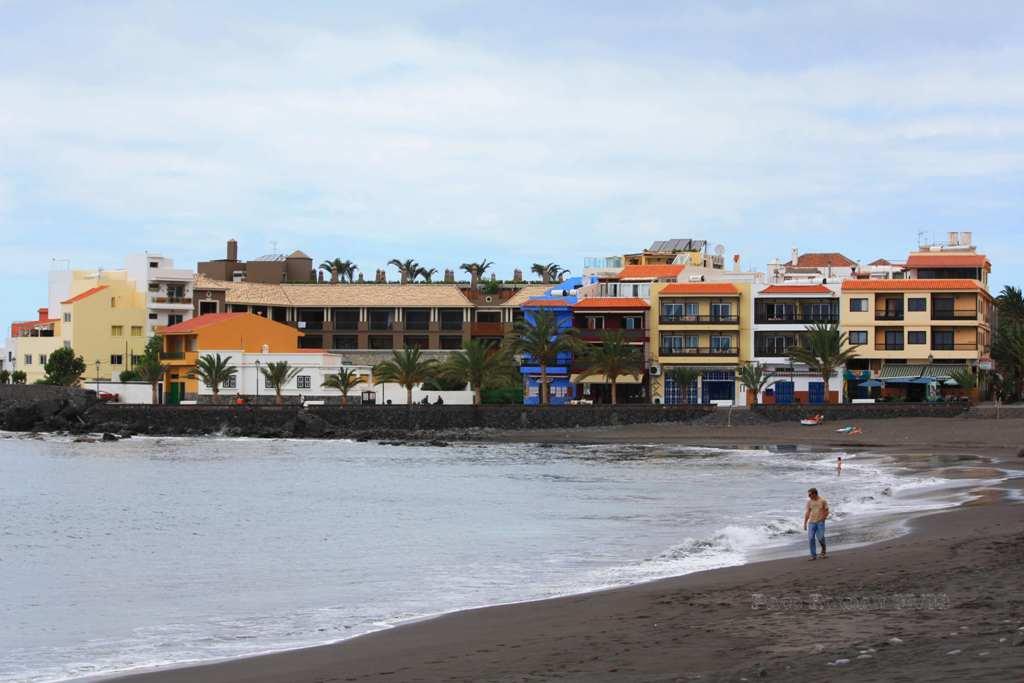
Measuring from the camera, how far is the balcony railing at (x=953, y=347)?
313 ft

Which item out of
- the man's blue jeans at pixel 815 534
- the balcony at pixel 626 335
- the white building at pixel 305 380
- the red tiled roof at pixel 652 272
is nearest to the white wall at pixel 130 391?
the white building at pixel 305 380

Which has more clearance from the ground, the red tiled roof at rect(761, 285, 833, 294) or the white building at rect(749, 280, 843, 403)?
the red tiled roof at rect(761, 285, 833, 294)

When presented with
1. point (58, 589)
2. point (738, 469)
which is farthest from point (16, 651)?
point (738, 469)

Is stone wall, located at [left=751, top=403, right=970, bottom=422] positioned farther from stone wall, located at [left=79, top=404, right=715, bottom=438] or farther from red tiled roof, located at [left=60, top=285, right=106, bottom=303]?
red tiled roof, located at [left=60, top=285, right=106, bottom=303]

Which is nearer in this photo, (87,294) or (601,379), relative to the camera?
(601,379)

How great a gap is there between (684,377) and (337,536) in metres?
62.8

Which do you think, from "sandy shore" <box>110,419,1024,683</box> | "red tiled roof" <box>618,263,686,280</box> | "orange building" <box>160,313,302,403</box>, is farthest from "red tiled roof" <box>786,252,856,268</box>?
"sandy shore" <box>110,419,1024,683</box>

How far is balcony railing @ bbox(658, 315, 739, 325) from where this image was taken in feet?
330

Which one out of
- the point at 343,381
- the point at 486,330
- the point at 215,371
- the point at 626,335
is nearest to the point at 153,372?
the point at 215,371

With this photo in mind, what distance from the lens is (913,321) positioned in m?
Answer: 96.4

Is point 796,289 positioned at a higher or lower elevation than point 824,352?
higher

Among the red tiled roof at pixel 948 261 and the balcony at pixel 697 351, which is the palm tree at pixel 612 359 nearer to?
the balcony at pixel 697 351

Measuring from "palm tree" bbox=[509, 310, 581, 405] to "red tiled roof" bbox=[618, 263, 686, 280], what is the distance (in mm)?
12651

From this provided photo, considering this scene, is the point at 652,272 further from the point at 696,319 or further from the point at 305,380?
the point at 305,380
